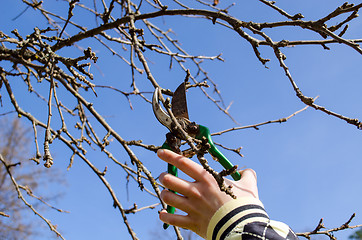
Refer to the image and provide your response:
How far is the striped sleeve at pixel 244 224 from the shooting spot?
1.06 metres

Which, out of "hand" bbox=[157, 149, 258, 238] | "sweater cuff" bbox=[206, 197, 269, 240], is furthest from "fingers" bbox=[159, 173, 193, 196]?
"sweater cuff" bbox=[206, 197, 269, 240]

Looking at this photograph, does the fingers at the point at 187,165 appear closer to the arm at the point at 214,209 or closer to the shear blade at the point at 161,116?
the arm at the point at 214,209

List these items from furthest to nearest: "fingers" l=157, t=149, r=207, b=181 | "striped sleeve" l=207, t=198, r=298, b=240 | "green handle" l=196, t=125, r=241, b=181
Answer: "green handle" l=196, t=125, r=241, b=181, "fingers" l=157, t=149, r=207, b=181, "striped sleeve" l=207, t=198, r=298, b=240

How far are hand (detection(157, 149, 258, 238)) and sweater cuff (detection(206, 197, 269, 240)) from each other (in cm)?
2

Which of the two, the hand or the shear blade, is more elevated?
the shear blade

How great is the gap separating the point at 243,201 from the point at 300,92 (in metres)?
0.47

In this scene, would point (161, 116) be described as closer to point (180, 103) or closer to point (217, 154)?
point (180, 103)

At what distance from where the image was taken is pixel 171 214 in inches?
47.3

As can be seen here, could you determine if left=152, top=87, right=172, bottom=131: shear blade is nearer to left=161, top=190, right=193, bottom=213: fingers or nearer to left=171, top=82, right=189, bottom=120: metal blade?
left=171, top=82, right=189, bottom=120: metal blade

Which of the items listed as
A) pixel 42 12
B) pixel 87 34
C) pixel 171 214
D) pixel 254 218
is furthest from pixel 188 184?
pixel 42 12

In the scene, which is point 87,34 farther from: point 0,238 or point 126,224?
point 0,238

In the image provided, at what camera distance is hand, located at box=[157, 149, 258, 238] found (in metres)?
1.15

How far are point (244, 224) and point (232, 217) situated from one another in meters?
0.04

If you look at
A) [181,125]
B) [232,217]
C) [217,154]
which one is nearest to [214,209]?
[232,217]
